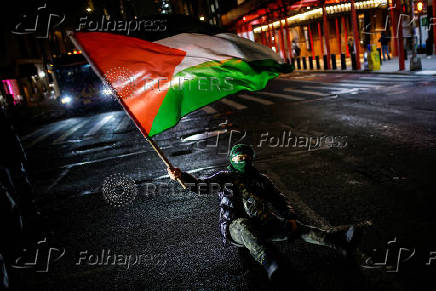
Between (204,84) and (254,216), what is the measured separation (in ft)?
4.85

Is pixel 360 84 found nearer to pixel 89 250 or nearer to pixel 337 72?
pixel 337 72

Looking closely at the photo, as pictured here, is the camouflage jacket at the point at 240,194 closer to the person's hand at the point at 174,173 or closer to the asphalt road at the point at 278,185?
the person's hand at the point at 174,173

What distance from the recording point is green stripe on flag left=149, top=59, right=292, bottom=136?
3.54 m

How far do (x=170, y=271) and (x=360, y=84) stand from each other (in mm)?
14488

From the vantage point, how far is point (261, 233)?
3.18 m

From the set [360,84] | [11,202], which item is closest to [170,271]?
[11,202]

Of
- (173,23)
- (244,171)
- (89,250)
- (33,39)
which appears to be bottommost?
(89,250)

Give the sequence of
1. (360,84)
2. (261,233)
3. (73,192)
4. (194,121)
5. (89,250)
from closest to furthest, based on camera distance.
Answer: (261,233), (89,250), (73,192), (194,121), (360,84)

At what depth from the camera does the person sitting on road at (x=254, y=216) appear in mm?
3082

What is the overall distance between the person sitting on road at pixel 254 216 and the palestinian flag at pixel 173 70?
694 millimetres
